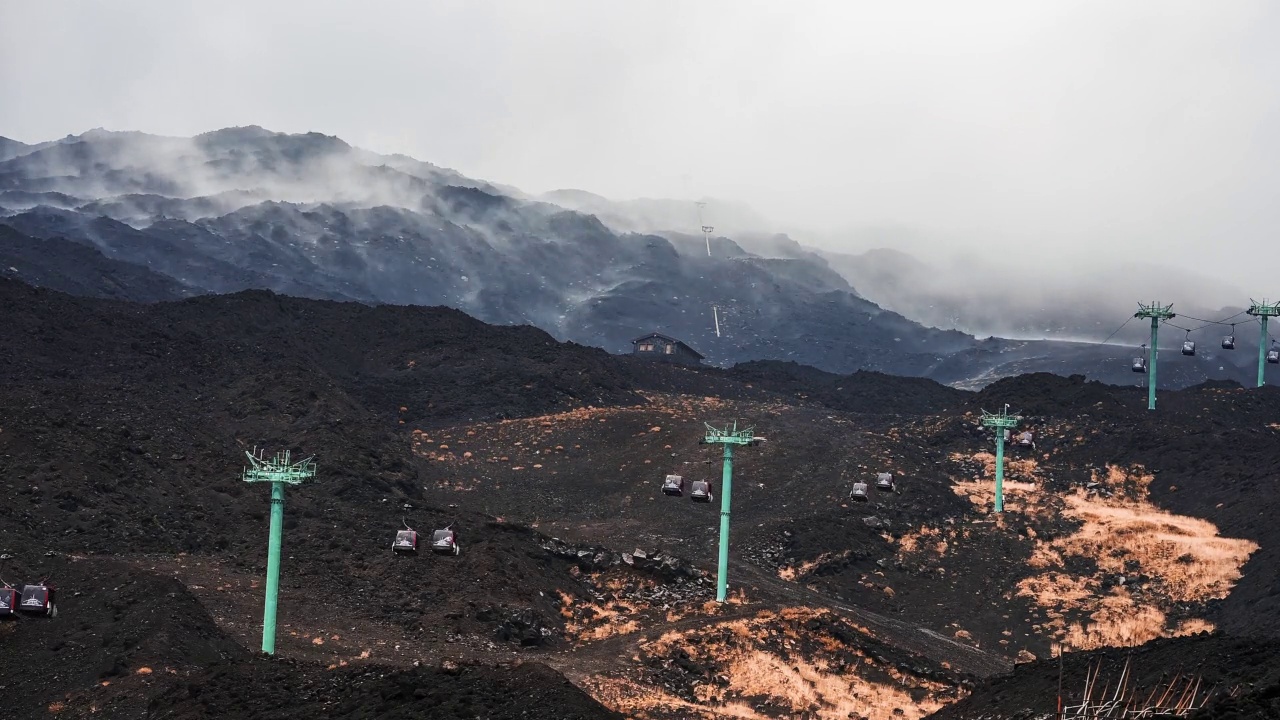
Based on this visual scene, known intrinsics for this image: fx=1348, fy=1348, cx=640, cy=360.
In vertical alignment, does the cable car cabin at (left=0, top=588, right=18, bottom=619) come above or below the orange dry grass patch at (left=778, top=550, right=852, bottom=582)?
above

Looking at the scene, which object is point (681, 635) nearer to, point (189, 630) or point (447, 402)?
point (189, 630)

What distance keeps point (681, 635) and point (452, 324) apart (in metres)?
80.7

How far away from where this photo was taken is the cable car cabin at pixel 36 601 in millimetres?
36656

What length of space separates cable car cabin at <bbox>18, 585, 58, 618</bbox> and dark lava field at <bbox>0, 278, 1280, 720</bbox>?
168cm

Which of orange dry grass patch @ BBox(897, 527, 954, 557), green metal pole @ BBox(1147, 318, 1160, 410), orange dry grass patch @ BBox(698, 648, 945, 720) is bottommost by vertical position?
orange dry grass patch @ BBox(698, 648, 945, 720)

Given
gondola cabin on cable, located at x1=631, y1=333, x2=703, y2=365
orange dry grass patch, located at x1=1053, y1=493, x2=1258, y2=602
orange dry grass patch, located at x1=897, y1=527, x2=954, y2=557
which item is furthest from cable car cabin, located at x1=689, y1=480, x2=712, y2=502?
gondola cabin on cable, located at x1=631, y1=333, x2=703, y2=365

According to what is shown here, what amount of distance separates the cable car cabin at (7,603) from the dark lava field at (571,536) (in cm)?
122

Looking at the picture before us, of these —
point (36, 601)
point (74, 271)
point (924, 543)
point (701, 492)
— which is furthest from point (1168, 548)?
point (74, 271)

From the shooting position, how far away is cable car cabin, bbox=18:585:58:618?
120 feet

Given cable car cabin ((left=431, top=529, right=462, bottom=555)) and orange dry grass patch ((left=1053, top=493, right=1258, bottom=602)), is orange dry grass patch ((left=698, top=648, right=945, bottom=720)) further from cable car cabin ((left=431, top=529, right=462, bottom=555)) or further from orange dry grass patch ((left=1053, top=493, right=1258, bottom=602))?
orange dry grass patch ((left=1053, top=493, right=1258, bottom=602))

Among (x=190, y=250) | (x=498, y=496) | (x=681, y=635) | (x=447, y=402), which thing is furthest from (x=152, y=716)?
(x=190, y=250)

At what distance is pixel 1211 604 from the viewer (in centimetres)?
6456

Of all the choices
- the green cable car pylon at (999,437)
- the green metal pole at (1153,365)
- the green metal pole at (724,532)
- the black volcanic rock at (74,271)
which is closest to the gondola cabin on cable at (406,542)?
the green metal pole at (724,532)

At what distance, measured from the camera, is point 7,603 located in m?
37.2
